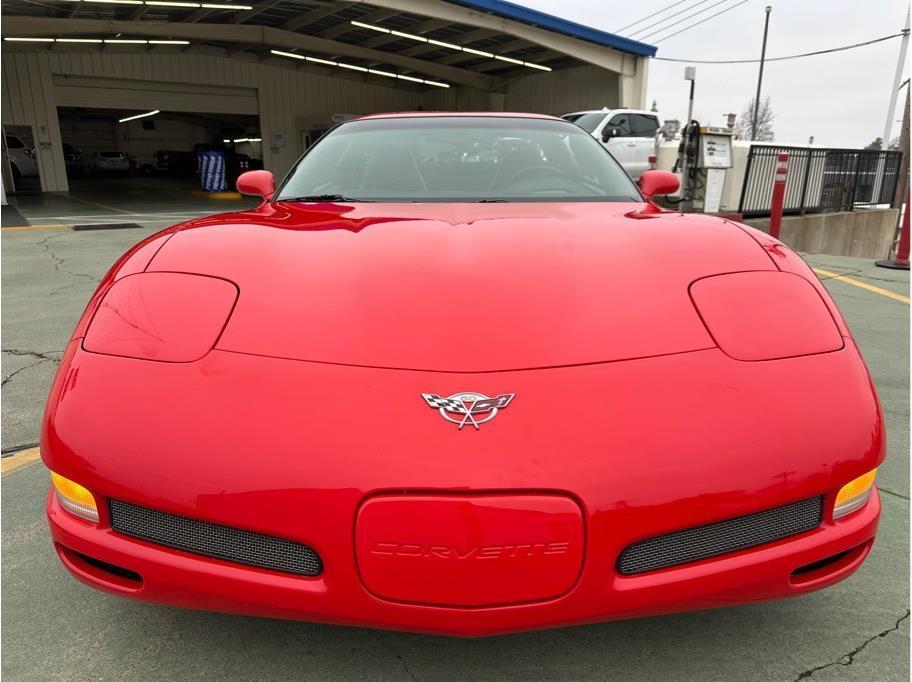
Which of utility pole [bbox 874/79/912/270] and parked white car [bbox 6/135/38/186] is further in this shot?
parked white car [bbox 6/135/38/186]

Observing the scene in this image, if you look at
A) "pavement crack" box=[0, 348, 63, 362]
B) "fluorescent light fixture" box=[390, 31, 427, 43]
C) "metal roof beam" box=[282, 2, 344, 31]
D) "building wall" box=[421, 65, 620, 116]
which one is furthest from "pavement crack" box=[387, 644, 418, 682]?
"building wall" box=[421, 65, 620, 116]

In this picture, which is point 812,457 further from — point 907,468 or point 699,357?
point 907,468

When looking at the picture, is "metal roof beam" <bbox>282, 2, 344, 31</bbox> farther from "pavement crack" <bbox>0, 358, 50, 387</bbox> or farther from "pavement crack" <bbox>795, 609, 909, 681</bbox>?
"pavement crack" <bbox>795, 609, 909, 681</bbox>

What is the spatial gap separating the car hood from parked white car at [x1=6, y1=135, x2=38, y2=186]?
22722mm

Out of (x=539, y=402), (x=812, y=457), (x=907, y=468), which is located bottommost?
(x=907, y=468)

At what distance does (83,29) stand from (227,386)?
19.6 m

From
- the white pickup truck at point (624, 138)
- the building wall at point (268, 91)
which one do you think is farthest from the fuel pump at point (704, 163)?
the building wall at point (268, 91)

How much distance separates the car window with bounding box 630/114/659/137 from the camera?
12.2 m

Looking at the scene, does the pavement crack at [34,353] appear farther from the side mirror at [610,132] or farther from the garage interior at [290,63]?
the garage interior at [290,63]

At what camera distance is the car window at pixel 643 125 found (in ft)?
40.2

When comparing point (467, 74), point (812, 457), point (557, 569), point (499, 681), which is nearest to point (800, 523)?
point (812, 457)

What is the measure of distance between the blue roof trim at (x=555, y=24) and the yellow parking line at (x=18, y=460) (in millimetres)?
14171

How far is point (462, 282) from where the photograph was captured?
4.74 ft

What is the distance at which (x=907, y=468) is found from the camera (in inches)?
91.5
